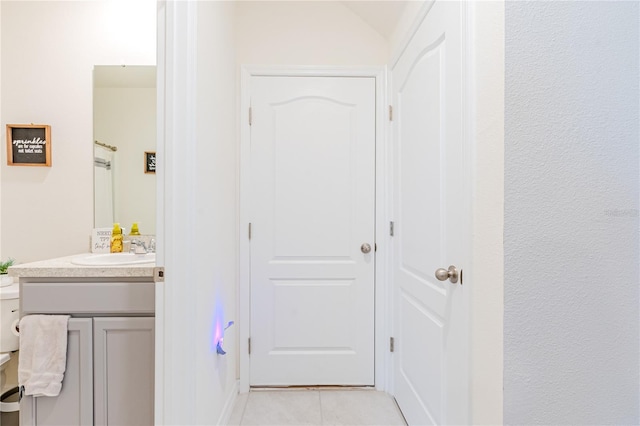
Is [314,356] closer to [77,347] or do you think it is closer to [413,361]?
[413,361]

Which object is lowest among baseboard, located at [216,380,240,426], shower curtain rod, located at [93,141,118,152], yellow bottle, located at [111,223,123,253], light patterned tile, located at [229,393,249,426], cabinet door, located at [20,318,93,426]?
light patterned tile, located at [229,393,249,426]

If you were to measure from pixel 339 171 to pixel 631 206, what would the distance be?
144 cm

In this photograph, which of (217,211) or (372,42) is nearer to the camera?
(217,211)

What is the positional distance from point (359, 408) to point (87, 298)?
1.55 metres

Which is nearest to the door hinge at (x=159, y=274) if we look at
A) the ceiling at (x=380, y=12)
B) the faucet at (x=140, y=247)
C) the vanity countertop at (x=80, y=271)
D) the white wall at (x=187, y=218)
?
the white wall at (x=187, y=218)

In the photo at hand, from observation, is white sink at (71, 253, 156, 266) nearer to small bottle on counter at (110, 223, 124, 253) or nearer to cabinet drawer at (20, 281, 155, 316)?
small bottle on counter at (110, 223, 124, 253)

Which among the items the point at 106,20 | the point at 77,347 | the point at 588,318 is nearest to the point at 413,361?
the point at 588,318

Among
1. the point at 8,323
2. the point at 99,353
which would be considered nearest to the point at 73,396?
the point at 99,353

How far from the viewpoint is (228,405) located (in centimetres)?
190

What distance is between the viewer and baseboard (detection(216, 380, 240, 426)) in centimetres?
177

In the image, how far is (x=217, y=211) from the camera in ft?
5.63

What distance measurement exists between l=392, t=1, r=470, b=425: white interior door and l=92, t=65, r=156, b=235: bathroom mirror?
156 centimetres

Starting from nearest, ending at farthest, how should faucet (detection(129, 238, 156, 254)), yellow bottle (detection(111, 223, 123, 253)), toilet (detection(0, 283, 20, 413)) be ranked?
toilet (detection(0, 283, 20, 413)), faucet (detection(129, 238, 156, 254)), yellow bottle (detection(111, 223, 123, 253))

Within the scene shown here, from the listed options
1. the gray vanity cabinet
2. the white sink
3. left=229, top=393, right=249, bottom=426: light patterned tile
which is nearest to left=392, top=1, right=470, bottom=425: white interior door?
left=229, top=393, right=249, bottom=426: light patterned tile
